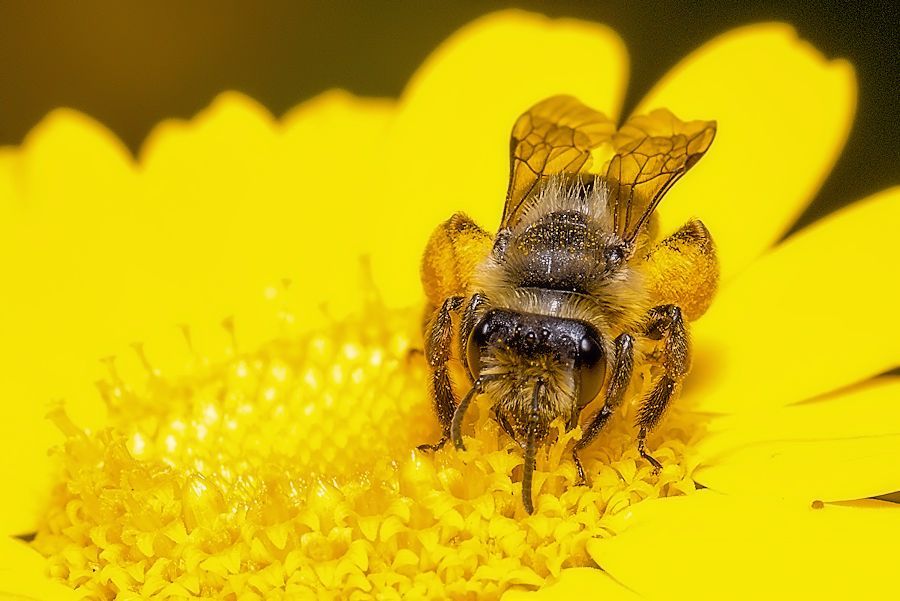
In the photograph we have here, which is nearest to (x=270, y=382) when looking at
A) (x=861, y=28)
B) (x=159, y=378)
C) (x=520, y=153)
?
(x=159, y=378)

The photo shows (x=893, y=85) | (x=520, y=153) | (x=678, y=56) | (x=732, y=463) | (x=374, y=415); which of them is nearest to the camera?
(x=732, y=463)

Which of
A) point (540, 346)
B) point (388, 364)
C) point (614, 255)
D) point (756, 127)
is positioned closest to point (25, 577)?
point (388, 364)

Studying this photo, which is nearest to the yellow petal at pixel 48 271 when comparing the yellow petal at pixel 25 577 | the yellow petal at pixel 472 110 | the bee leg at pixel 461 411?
the yellow petal at pixel 25 577

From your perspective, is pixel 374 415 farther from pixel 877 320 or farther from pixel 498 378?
pixel 877 320

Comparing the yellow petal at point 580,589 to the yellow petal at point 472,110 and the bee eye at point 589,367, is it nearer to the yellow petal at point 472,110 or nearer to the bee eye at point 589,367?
the bee eye at point 589,367

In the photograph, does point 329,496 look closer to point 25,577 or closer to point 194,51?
point 25,577

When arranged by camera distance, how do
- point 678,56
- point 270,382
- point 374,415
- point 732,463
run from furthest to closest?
point 678,56 → point 270,382 → point 374,415 → point 732,463
